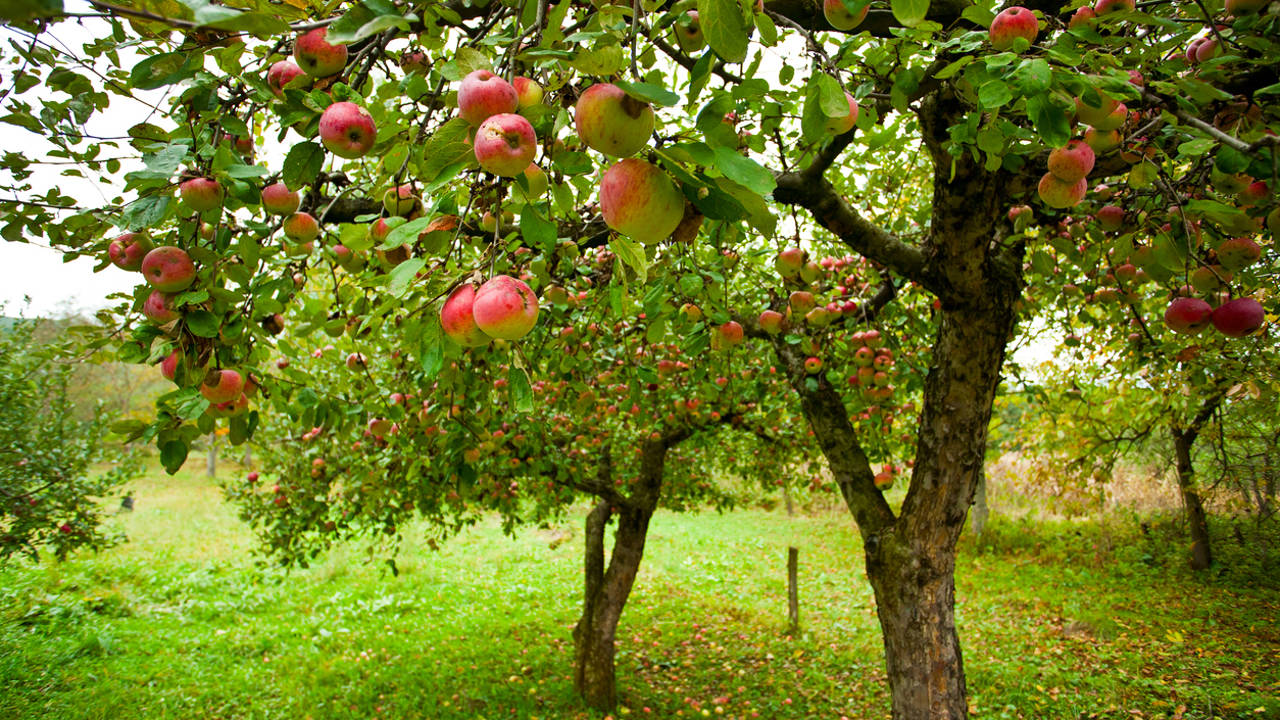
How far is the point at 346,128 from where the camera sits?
3.71 feet

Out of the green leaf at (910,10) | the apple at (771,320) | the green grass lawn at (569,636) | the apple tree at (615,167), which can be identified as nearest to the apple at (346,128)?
the apple tree at (615,167)

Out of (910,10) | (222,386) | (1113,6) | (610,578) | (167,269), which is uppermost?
(1113,6)

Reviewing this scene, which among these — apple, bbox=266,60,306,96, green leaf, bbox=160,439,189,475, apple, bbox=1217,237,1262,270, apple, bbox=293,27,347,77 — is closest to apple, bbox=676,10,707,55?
apple, bbox=293,27,347,77

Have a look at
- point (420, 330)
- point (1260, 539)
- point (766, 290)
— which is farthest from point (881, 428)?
point (1260, 539)

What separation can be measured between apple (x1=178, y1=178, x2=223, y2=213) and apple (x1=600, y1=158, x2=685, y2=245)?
90 cm

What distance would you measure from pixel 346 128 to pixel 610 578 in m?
5.98

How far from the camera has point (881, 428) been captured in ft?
14.1

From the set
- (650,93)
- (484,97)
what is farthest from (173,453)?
(650,93)

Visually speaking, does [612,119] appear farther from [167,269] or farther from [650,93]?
[167,269]

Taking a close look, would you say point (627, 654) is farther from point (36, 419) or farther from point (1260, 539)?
point (1260, 539)

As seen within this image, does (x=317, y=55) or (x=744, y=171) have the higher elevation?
(x=317, y=55)

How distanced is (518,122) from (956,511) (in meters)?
2.88

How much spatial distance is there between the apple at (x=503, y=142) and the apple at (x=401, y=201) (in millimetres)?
743

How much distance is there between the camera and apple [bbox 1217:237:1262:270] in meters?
1.85
